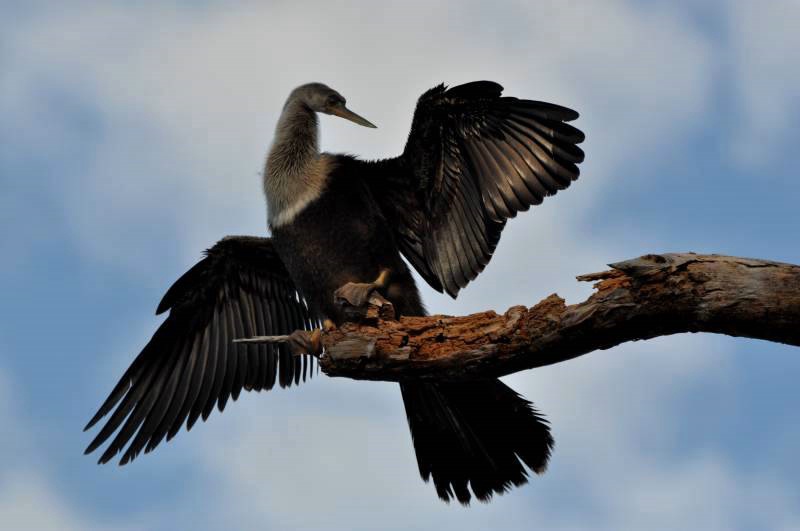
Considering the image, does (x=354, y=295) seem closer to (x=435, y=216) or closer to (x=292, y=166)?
(x=435, y=216)

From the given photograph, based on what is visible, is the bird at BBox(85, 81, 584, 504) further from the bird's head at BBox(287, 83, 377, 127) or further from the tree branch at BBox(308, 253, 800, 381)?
the tree branch at BBox(308, 253, 800, 381)

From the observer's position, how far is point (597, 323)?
4.84 metres

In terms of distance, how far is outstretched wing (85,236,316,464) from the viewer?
800 cm

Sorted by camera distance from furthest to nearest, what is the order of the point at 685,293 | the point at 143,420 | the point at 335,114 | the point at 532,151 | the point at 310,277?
the point at 143,420, the point at 335,114, the point at 310,277, the point at 532,151, the point at 685,293

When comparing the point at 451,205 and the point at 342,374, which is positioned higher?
the point at 451,205

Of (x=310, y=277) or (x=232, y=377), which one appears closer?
(x=310, y=277)

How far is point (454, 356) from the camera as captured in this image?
5.18m

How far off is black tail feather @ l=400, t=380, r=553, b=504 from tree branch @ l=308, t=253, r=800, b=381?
38.2 inches

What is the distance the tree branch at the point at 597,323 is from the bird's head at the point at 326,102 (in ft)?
7.22

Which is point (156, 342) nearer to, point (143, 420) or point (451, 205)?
point (143, 420)

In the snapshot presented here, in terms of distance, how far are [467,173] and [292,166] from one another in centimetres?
125

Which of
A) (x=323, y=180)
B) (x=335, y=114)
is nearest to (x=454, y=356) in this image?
(x=323, y=180)

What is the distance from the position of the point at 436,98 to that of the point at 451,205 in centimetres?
70

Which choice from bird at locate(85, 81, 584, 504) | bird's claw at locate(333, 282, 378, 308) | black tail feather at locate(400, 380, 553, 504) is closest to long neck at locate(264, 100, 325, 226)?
bird at locate(85, 81, 584, 504)
